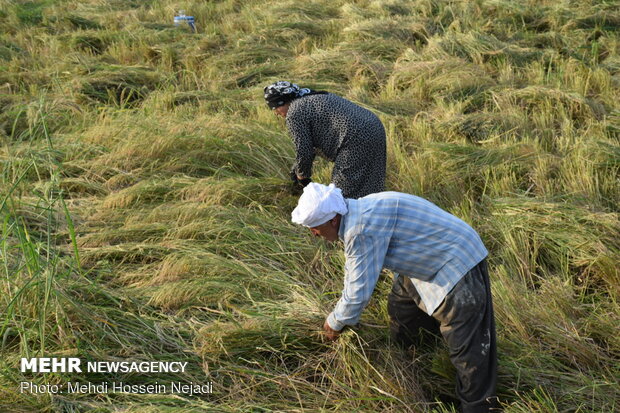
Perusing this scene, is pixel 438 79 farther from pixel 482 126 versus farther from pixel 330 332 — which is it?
pixel 330 332

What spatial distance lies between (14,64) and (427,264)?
5990 mm

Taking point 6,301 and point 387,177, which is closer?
point 6,301

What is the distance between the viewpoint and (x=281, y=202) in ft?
12.4

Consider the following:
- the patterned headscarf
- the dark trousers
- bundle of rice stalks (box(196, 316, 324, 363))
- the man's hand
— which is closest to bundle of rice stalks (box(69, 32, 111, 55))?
the patterned headscarf

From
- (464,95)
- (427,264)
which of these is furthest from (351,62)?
(427,264)

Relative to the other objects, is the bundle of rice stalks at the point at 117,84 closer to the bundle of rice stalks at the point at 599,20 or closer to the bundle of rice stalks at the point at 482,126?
the bundle of rice stalks at the point at 482,126

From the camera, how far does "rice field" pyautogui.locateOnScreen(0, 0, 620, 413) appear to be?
7.68 ft

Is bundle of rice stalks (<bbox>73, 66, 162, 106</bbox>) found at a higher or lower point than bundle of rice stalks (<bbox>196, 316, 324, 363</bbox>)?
lower

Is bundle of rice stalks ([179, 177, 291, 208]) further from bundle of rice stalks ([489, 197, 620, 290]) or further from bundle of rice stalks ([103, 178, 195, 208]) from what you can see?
bundle of rice stalks ([489, 197, 620, 290])

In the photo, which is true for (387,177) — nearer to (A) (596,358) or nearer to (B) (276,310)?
(B) (276,310)

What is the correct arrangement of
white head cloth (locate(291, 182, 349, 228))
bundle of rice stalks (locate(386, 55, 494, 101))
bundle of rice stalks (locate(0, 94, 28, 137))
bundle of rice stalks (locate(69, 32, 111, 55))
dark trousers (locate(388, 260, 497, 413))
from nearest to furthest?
1. white head cloth (locate(291, 182, 349, 228))
2. dark trousers (locate(388, 260, 497, 413))
3. bundle of rice stalks (locate(0, 94, 28, 137))
4. bundle of rice stalks (locate(386, 55, 494, 101))
5. bundle of rice stalks (locate(69, 32, 111, 55))

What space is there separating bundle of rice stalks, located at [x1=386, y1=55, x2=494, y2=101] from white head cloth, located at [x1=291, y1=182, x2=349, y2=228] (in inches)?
139

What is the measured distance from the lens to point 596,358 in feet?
7.88

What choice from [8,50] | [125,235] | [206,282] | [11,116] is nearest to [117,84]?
[11,116]
